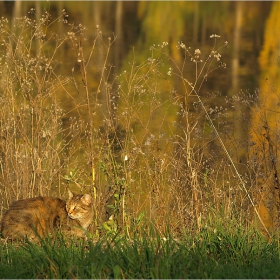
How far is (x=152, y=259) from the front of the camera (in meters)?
5.09

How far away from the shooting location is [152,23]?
111 ft

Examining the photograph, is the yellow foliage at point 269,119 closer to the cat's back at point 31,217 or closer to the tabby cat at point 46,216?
the tabby cat at point 46,216

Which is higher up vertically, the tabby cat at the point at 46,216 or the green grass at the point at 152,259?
the green grass at the point at 152,259

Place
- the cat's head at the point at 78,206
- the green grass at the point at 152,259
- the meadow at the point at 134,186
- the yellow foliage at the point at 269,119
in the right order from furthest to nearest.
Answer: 1. the yellow foliage at the point at 269,119
2. the cat's head at the point at 78,206
3. the meadow at the point at 134,186
4. the green grass at the point at 152,259

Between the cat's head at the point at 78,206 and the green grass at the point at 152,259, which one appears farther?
the cat's head at the point at 78,206

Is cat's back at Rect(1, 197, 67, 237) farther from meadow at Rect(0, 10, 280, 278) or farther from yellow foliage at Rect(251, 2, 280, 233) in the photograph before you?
yellow foliage at Rect(251, 2, 280, 233)

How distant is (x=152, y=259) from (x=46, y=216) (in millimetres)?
2062

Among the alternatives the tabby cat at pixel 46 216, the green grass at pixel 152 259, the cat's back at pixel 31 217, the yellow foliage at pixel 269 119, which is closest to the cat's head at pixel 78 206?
the tabby cat at pixel 46 216

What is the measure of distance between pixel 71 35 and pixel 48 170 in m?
2.15

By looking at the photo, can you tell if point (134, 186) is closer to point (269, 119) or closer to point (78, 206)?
point (78, 206)

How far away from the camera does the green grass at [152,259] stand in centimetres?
498

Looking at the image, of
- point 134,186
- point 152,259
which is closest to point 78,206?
point 134,186

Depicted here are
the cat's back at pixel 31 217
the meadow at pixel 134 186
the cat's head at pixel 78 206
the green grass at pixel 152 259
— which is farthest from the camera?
the cat's head at pixel 78 206

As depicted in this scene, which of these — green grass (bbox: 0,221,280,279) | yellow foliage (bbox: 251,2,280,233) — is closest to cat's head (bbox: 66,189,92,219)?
green grass (bbox: 0,221,280,279)
